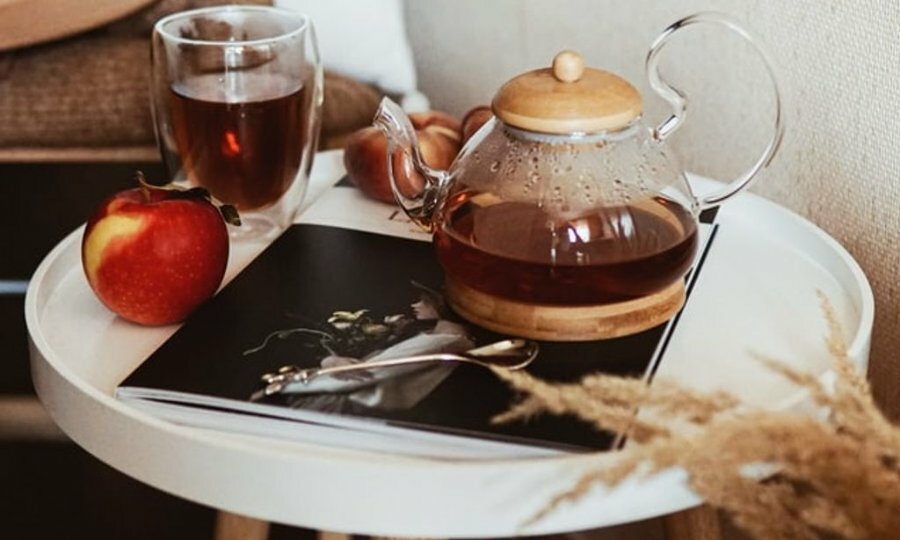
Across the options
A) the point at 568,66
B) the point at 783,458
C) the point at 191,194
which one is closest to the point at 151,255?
the point at 191,194

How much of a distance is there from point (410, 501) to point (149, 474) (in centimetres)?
15

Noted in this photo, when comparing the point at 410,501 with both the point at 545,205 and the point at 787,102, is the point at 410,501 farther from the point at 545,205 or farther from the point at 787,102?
the point at 787,102

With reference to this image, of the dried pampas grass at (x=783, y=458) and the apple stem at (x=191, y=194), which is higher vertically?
the dried pampas grass at (x=783, y=458)

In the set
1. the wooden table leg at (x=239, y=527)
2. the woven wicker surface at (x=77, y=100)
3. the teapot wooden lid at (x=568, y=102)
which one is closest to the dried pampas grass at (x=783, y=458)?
the teapot wooden lid at (x=568, y=102)

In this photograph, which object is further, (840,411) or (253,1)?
(253,1)

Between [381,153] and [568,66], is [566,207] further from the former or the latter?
[381,153]

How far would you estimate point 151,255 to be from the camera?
76cm

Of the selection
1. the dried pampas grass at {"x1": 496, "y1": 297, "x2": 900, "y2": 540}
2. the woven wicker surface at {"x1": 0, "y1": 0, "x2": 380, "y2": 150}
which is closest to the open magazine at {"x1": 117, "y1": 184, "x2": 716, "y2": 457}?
the dried pampas grass at {"x1": 496, "y1": 297, "x2": 900, "y2": 540}

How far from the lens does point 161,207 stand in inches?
30.3

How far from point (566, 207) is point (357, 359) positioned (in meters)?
0.16

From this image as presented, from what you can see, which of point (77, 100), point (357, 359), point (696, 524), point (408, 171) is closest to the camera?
point (357, 359)

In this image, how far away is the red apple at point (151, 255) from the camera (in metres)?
0.76

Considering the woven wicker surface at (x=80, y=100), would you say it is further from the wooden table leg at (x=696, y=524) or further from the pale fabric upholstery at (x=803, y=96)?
the wooden table leg at (x=696, y=524)

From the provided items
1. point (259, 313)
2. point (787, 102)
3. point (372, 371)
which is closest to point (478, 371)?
point (372, 371)
